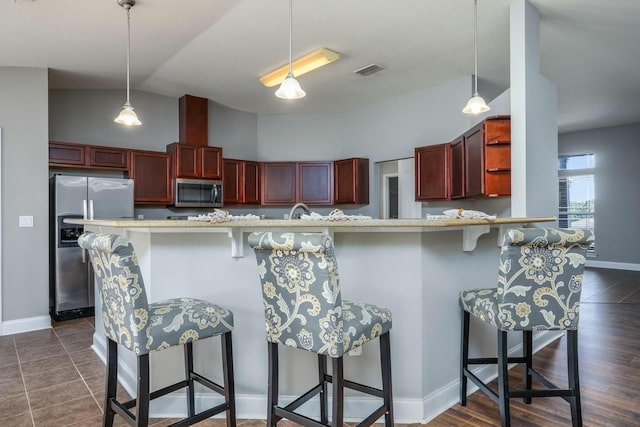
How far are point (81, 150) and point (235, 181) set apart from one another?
2027 mm

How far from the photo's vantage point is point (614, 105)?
596 centimetres

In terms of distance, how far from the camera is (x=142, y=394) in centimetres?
157

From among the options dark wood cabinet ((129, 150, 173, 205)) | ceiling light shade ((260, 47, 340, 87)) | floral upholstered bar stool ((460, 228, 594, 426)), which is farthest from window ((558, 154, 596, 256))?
dark wood cabinet ((129, 150, 173, 205))

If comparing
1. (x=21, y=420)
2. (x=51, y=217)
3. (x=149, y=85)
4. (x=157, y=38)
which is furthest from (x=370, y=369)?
(x=149, y=85)

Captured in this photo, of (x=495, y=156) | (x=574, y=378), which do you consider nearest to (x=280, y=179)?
(x=495, y=156)

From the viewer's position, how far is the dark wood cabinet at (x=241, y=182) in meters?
5.67

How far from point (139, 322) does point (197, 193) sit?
391cm

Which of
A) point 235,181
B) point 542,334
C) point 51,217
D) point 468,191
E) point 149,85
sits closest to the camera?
point 542,334

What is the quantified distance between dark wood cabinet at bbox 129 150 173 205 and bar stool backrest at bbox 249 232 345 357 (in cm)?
385

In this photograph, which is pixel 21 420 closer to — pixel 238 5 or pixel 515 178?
pixel 238 5

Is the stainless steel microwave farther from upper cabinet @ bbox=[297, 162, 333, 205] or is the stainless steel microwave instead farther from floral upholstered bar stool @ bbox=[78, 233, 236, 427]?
floral upholstered bar stool @ bbox=[78, 233, 236, 427]

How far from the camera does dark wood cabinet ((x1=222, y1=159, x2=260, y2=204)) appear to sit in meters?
5.67

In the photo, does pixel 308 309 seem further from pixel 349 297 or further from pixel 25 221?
pixel 25 221

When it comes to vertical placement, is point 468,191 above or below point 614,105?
below
